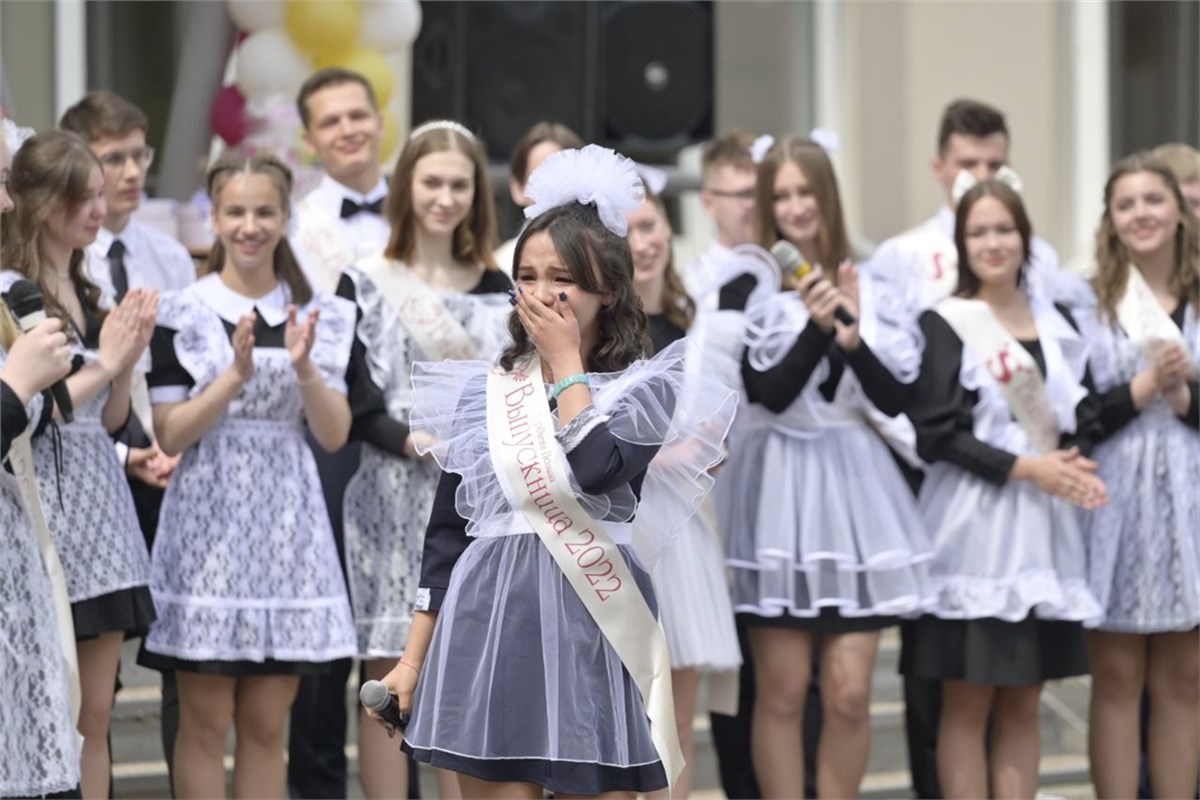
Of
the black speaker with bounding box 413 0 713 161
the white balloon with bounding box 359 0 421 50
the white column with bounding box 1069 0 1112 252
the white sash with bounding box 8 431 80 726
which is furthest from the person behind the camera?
the white column with bounding box 1069 0 1112 252

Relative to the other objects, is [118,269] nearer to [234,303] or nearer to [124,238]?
[124,238]

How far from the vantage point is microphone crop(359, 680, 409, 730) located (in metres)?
3.71

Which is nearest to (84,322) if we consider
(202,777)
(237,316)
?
(237,316)

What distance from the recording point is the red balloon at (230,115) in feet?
24.2

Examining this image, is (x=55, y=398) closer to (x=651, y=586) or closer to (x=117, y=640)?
(x=117, y=640)

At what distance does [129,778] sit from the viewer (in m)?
5.83

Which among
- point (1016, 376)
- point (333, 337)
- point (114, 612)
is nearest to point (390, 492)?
point (333, 337)

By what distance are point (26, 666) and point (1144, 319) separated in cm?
359

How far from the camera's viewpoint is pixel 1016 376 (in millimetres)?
5723

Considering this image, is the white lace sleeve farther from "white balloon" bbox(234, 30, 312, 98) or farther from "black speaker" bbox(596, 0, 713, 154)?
"black speaker" bbox(596, 0, 713, 154)

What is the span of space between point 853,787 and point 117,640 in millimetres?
2221

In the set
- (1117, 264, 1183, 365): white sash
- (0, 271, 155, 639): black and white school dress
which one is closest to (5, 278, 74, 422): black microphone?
(0, 271, 155, 639): black and white school dress

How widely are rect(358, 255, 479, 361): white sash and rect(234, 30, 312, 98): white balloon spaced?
76.6 inches

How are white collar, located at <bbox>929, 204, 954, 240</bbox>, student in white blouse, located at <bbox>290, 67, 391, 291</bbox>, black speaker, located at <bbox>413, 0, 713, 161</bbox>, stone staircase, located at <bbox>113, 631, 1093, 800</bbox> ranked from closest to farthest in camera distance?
stone staircase, located at <bbox>113, 631, 1093, 800</bbox>
student in white blouse, located at <bbox>290, 67, 391, 291</bbox>
white collar, located at <bbox>929, 204, 954, 240</bbox>
black speaker, located at <bbox>413, 0, 713, 161</bbox>
